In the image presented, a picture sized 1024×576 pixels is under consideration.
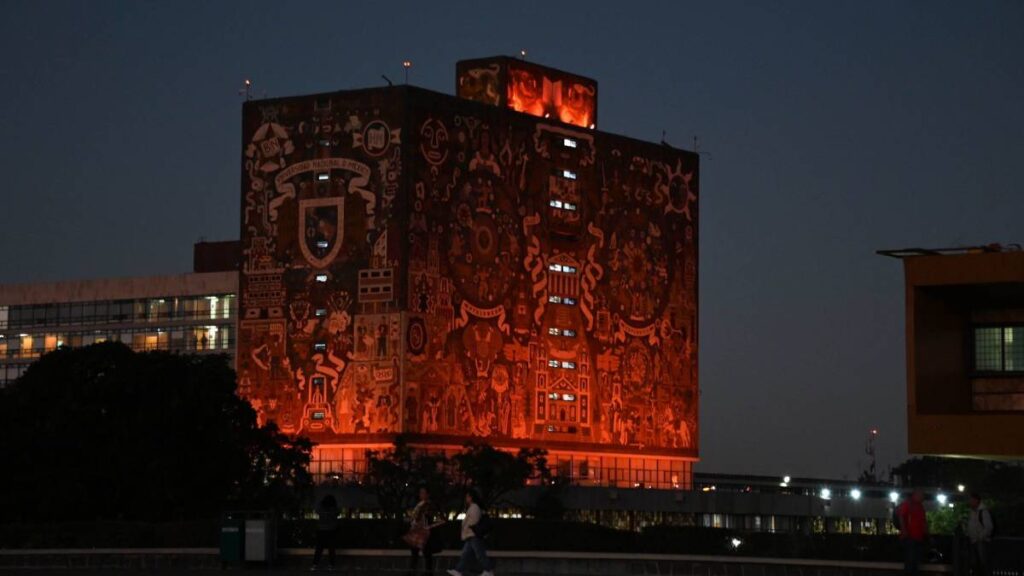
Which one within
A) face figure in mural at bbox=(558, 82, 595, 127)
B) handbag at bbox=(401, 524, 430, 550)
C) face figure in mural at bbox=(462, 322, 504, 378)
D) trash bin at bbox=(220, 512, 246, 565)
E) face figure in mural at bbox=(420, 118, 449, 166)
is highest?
face figure in mural at bbox=(558, 82, 595, 127)

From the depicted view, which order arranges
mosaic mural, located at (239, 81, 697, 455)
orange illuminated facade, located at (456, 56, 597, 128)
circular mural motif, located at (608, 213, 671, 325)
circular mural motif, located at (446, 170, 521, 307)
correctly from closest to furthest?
mosaic mural, located at (239, 81, 697, 455) < circular mural motif, located at (446, 170, 521, 307) < orange illuminated facade, located at (456, 56, 597, 128) < circular mural motif, located at (608, 213, 671, 325)

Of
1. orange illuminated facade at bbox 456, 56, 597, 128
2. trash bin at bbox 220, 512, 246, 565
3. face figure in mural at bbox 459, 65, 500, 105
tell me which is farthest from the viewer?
face figure in mural at bbox 459, 65, 500, 105

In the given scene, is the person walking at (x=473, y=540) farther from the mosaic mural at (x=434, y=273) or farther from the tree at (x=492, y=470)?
the mosaic mural at (x=434, y=273)

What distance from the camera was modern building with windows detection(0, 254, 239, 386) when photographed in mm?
153625

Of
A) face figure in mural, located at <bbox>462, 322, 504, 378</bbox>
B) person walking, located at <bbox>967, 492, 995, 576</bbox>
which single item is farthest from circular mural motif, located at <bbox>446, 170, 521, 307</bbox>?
person walking, located at <bbox>967, 492, 995, 576</bbox>

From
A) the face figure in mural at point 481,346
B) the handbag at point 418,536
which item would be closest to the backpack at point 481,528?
the handbag at point 418,536

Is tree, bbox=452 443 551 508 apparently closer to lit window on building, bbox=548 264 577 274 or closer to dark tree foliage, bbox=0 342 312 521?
lit window on building, bbox=548 264 577 274

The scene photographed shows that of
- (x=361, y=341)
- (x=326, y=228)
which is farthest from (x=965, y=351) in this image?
(x=326, y=228)

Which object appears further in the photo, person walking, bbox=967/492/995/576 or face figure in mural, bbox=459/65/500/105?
face figure in mural, bbox=459/65/500/105

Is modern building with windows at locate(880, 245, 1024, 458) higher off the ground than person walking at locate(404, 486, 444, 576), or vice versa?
modern building with windows at locate(880, 245, 1024, 458)

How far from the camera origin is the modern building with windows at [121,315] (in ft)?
504

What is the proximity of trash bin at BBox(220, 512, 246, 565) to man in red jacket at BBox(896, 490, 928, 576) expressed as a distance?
703 inches

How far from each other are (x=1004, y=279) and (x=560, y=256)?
260 feet

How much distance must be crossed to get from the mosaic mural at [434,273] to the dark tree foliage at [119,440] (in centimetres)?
3982
